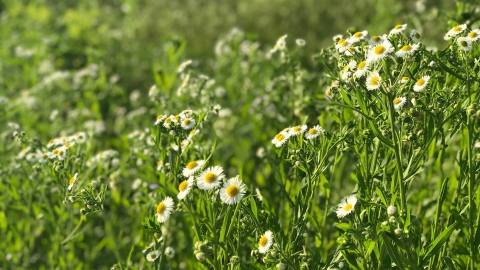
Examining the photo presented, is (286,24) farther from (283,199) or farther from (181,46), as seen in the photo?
(283,199)

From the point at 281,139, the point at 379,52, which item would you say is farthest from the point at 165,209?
the point at 379,52

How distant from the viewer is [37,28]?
18.1 ft

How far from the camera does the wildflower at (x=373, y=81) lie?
53.4 inches

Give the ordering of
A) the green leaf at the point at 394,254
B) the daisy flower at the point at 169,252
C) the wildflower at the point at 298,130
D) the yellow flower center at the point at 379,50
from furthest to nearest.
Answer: the daisy flower at the point at 169,252 → the wildflower at the point at 298,130 → the yellow flower center at the point at 379,50 → the green leaf at the point at 394,254

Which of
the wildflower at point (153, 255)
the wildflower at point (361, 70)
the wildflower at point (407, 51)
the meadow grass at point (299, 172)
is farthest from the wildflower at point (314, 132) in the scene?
the wildflower at point (153, 255)

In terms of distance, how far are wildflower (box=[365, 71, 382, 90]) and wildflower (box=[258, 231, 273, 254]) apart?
0.50 m

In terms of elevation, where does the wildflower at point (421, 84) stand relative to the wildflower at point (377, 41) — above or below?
below

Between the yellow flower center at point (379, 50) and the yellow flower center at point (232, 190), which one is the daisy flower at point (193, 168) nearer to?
the yellow flower center at point (232, 190)

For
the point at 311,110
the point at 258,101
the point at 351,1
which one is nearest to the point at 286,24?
the point at 351,1

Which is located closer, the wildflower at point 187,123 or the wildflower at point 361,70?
the wildflower at point 361,70

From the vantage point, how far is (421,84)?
1.41 meters

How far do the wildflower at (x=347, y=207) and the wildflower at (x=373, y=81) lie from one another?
32cm

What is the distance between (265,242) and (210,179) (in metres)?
0.24

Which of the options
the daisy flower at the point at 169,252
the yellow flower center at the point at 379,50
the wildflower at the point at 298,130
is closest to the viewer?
the yellow flower center at the point at 379,50
